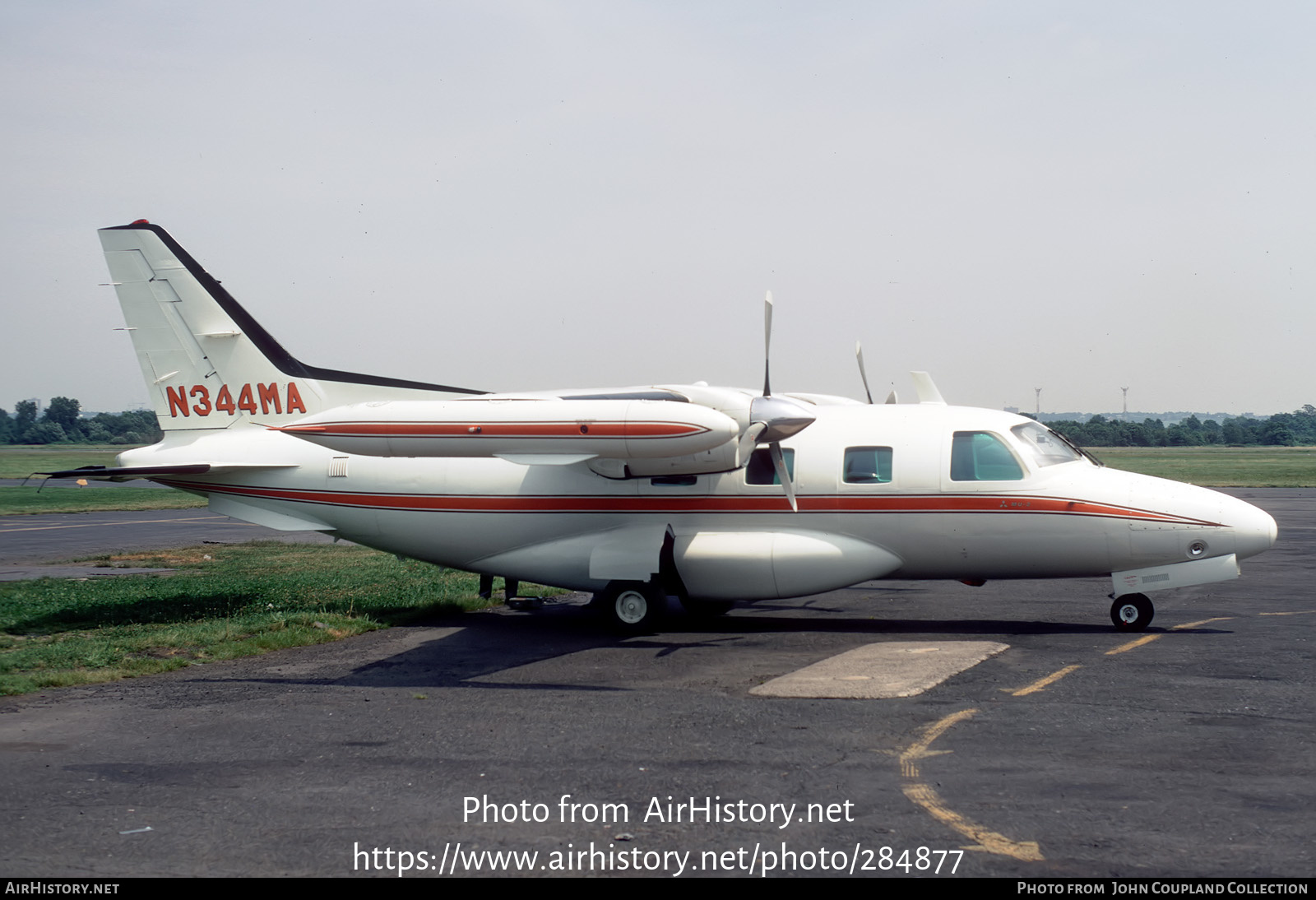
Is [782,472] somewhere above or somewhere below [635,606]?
above

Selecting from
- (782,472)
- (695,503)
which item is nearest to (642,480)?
(695,503)

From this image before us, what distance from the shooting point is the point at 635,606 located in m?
15.0

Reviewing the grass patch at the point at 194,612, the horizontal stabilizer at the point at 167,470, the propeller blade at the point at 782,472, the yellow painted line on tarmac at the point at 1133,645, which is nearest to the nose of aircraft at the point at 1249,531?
the yellow painted line on tarmac at the point at 1133,645

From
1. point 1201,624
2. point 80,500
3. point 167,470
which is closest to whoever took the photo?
point 1201,624

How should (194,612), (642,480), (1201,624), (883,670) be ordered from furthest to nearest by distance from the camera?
(194,612) < (642,480) < (1201,624) < (883,670)

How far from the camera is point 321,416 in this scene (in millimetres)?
13352

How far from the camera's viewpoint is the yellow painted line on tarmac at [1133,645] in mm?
12683

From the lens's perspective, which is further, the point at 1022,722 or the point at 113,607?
the point at 113,607

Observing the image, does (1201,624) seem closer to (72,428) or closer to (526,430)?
(526,430)

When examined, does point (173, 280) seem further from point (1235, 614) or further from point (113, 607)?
point (1235, 614)

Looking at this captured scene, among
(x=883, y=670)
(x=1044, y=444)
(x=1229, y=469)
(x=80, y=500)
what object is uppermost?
(x=1044, y=444)

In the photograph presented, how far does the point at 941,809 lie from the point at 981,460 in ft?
28.2
